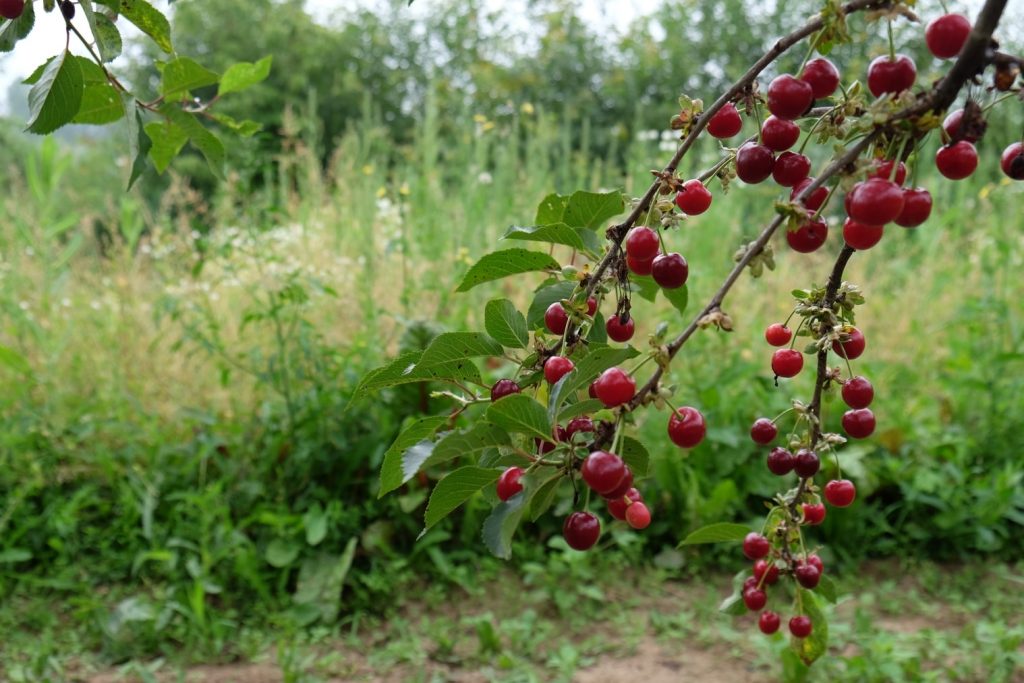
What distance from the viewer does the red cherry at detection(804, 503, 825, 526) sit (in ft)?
3.06

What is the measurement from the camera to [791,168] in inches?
26.4

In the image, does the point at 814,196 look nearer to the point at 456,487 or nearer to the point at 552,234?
the point at 552,234

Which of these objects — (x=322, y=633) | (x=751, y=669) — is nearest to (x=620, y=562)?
(x=751, y=669)

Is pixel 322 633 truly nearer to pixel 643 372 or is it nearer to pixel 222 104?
pixel 643 372

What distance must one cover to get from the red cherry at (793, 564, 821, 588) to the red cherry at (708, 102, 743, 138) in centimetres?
46

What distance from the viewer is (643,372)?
113 inches

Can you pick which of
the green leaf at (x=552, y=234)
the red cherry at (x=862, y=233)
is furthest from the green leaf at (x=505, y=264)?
the red cherry at (x=862, y=233)

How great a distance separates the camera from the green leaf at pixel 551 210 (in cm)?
79

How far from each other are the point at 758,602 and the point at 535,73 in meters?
9.47

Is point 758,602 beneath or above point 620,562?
above

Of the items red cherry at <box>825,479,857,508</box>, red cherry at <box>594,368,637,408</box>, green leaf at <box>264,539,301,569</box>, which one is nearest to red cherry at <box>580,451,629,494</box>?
red cherry at <box>594,368,637,408</box>

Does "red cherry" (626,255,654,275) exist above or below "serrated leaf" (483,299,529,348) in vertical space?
above

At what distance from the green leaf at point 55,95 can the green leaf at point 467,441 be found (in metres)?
0.46

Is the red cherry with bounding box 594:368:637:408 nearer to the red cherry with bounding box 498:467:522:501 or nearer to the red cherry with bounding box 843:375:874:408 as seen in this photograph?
the red cherry with bounding box 498:467:522:501
